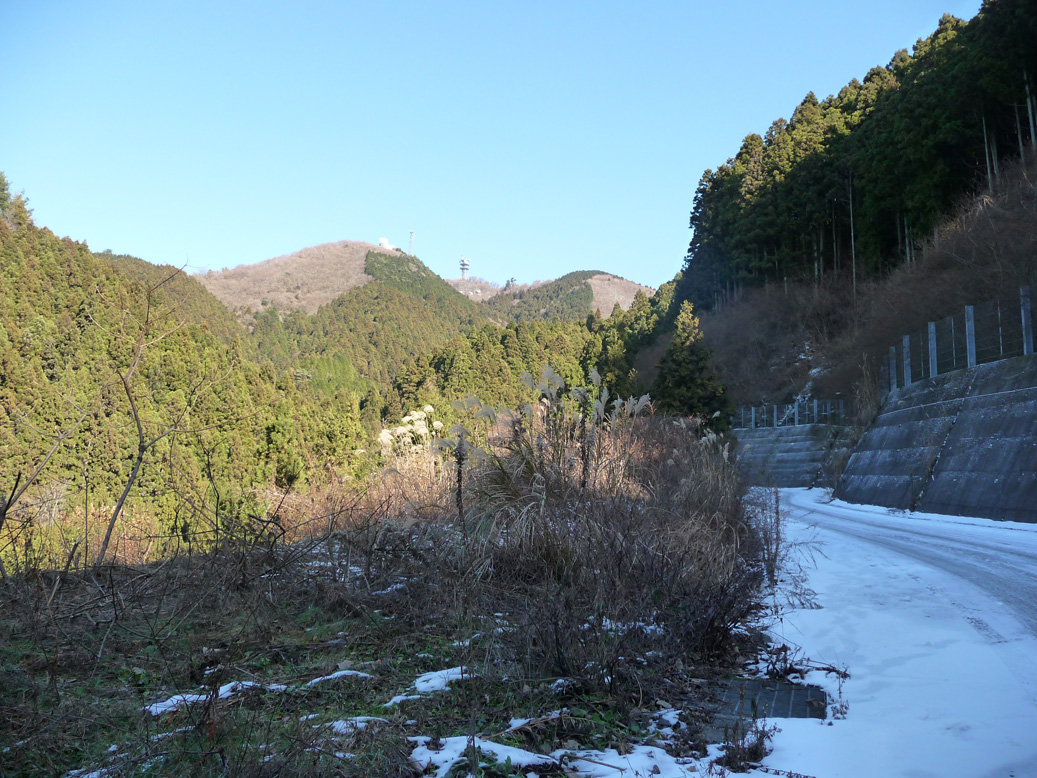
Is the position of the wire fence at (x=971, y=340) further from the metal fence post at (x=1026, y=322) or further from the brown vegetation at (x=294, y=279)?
the brown vegetation at (x=294, y=279)

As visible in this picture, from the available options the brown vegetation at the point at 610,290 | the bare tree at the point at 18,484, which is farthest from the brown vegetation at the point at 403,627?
the brown vegetation at the point at 610,290

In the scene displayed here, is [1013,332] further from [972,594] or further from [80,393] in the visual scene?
[80,393]

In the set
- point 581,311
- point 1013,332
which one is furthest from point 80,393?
point 581,311

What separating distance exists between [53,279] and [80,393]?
6.06m

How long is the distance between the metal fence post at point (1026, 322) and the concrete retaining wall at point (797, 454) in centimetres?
917

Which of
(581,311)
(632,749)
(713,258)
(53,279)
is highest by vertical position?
(581,311)

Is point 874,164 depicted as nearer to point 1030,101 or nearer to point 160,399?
point 1030,101

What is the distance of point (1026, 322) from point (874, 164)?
62.2 ft

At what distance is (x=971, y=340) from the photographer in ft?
41.5

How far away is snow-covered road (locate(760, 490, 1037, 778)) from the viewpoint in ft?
7.69

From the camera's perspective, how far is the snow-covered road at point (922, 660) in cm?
234

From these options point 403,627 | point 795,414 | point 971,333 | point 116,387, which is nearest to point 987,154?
point 795,414

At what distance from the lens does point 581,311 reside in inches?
4119

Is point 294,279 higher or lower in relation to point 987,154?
higher
